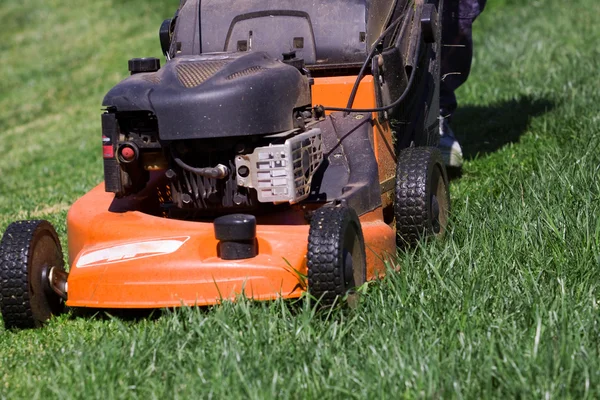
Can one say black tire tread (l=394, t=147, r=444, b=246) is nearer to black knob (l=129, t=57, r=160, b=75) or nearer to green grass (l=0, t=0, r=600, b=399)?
green grass (l=0, t=0, r=600, b=399)

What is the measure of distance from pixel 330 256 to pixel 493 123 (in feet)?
11.3

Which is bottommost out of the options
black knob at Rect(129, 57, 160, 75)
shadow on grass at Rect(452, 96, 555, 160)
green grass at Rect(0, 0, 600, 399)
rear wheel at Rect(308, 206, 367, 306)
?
shadow on grass at Rect(452, 96, 555, 160)

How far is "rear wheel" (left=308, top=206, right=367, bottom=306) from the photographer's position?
2.97 m

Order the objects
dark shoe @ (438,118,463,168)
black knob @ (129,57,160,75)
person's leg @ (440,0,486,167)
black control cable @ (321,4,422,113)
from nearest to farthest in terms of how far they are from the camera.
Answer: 1. black knob @ (129,57,160,75)
2. black control cable @ (321,4,422,113)
3. dark shoe @ (438,118,463,168)
4. person's leg @ (440,0,486,167)

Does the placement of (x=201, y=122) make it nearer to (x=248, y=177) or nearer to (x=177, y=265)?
(x=248, y=177)

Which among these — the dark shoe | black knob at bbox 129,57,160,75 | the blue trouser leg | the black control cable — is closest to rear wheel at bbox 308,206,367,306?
the black control cable

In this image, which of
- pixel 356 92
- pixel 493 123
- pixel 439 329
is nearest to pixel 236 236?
pixel 439 329

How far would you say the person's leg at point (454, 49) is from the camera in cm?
520

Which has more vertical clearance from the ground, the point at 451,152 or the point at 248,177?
the point at 248,177

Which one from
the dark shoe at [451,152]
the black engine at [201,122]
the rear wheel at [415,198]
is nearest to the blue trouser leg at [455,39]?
the dark shoe at [451,152]

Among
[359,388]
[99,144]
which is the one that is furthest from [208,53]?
[99,144]

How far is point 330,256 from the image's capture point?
2.96 metres

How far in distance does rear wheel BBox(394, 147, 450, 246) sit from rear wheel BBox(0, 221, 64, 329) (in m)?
1.27

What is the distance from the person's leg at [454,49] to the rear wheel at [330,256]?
2.13 metres
